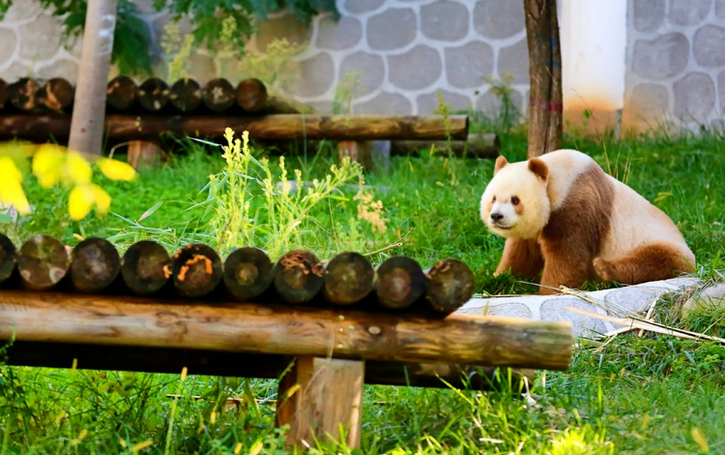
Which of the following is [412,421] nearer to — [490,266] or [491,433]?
[491,433]

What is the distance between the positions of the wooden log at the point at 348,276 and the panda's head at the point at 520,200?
6.13ft

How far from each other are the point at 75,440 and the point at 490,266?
283 cm

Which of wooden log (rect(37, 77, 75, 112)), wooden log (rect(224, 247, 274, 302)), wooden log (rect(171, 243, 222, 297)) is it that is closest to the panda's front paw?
wooden log (rect(224, 247, 274, 302))

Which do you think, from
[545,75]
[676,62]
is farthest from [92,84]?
[676,62]

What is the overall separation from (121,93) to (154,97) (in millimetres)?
250

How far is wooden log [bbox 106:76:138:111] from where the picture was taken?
23.2 feet

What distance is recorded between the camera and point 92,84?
22.1 feet

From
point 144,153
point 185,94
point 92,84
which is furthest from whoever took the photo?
point 144,153

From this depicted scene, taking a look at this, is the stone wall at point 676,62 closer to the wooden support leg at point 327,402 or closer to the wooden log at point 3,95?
the wooden log at point 3,95

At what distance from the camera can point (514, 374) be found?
2.87m

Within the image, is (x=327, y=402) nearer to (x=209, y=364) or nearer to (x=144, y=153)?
(x=209, y=364)

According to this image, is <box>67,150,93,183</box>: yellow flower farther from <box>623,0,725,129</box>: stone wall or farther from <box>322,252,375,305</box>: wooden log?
<box>623,0,725,129</box>: stone wall

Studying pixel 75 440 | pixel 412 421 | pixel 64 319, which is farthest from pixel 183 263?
pixel 412 421

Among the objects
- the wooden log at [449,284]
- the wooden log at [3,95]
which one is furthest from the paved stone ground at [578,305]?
the wooden log at [3,95]
